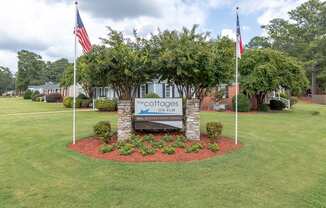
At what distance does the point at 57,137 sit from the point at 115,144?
3611mm

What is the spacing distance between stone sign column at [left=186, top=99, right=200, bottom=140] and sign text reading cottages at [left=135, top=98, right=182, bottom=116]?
0.45 metres

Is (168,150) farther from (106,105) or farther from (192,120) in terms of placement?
(106,105)

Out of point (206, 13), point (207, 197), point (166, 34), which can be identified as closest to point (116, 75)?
point (166, 34)

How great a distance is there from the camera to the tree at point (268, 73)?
2153 centimetres

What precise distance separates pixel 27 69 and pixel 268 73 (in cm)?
6791

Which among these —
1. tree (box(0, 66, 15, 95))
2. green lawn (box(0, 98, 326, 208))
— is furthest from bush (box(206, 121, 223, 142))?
tree (box(0, 66, 15, 95))

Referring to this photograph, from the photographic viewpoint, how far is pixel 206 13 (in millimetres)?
16156

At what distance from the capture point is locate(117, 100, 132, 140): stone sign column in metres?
9.34

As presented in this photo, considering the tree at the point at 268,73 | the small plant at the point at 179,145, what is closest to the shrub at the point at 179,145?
the small plant at the point at 179,145

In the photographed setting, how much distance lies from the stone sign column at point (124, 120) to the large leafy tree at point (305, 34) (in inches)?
1634

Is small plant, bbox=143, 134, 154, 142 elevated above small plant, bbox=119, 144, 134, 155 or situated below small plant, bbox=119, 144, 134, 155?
above

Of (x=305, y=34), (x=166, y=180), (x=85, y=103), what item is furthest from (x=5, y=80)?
(x=166, y=180)

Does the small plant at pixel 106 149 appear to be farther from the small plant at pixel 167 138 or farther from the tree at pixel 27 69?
the tree at pixel 27 69

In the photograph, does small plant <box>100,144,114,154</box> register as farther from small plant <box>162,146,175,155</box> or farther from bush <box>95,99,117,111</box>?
bush <box>95,99,117,111</box>
